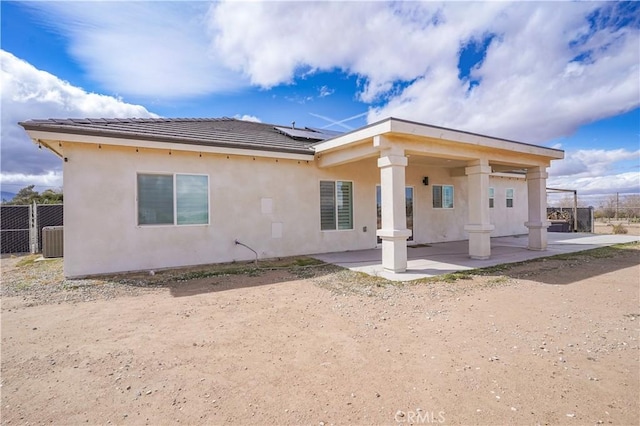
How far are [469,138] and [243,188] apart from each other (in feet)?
20.1

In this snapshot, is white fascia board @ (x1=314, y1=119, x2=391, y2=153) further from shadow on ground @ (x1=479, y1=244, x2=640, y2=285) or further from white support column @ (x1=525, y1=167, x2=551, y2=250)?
white support column @ (x1=525, y1=167, x2=551, y2=250)

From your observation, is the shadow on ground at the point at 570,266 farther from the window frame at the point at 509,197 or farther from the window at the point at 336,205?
the window frame at the point at 509,197

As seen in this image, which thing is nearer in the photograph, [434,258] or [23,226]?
[434,258]

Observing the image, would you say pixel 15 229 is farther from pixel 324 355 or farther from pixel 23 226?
pixel 324 355

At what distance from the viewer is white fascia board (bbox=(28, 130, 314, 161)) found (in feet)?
19.7

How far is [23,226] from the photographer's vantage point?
440 inches

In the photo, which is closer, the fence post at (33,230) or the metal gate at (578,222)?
the fence post at (33,230)

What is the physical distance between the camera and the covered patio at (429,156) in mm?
6602

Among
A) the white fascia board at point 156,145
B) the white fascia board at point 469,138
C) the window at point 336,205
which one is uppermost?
the white fascia board at point 469,138

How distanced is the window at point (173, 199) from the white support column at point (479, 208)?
734 cm

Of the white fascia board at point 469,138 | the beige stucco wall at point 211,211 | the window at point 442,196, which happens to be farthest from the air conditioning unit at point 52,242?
the window at point 442,196

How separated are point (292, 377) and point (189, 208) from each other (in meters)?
6.07

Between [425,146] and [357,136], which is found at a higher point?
[357,136]

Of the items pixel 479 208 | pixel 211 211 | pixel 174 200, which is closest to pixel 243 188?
pixel 211 211
